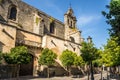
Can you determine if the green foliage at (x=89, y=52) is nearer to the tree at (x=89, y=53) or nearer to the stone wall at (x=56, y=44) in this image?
the tree at (x=89, y=53)

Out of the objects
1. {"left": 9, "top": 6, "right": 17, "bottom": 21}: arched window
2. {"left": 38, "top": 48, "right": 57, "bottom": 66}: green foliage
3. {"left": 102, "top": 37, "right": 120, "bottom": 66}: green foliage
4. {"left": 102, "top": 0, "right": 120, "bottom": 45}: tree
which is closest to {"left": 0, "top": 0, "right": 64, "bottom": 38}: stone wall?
{"left": 9, "top": 6, "right": 17, "bottom": 21}: arched window

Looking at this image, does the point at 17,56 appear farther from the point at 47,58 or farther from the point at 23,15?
the point at 23,15

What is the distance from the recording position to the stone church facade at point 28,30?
25.7 m

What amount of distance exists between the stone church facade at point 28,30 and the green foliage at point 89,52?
395 inches

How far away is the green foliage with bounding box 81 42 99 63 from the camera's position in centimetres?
2244

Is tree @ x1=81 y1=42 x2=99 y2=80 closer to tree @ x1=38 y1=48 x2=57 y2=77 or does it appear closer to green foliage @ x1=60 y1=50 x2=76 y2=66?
tree @ x1=38 y1=48 x2=57 y2=77

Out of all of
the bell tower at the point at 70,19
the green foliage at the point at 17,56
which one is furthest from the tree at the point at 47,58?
the bell tower at the point at 70,19

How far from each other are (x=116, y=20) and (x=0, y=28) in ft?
60.7

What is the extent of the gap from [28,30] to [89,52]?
48.5 ft

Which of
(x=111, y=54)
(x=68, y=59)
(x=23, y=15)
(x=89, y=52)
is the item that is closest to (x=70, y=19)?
(x=23, y=15)

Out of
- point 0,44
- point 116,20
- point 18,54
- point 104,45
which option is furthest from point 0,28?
point 116,20

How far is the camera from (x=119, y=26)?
11.0 metres

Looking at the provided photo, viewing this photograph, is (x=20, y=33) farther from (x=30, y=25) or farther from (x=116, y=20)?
(x=116, y=20)

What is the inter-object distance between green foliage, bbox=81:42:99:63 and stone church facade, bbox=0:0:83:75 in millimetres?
10033
